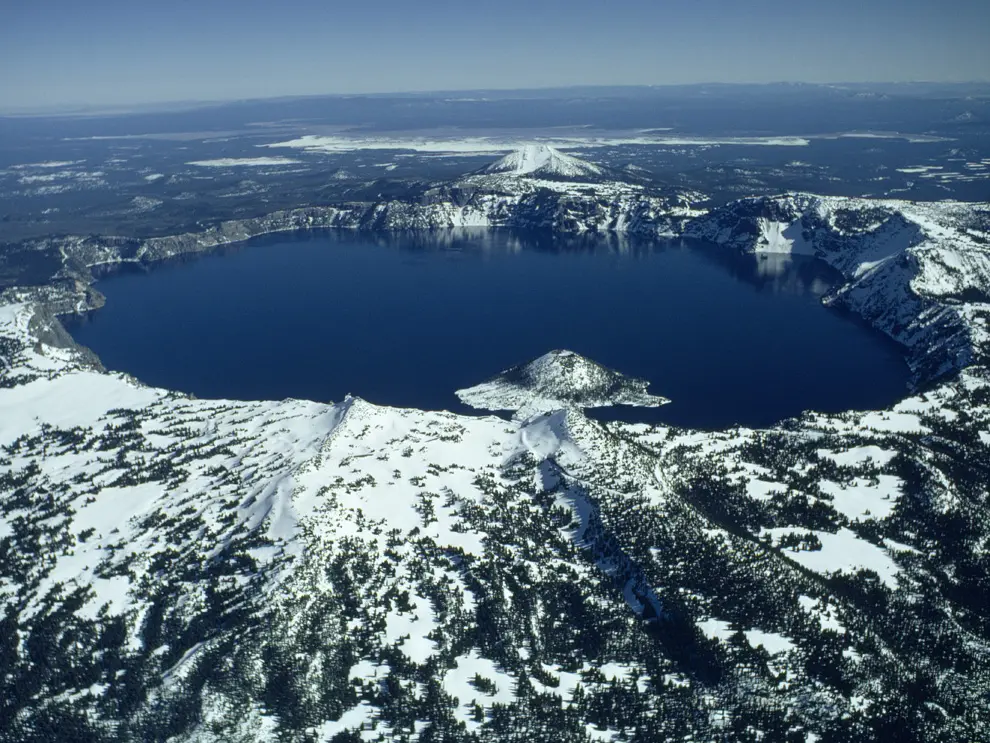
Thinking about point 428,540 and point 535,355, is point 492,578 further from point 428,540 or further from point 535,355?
point 535,355

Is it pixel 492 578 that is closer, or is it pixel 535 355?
pixel 492 578

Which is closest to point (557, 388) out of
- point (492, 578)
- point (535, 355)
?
point (535, 355)

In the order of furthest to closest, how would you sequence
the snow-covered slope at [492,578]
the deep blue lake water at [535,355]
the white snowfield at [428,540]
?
the deep blue lake water at [535,355] → the white snowfield at [428,540] → the snow-covered slope at [492,578]

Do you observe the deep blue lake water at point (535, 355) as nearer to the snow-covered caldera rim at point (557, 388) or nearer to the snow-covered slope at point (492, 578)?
the snow-covered caldera rim at point (557, 388)

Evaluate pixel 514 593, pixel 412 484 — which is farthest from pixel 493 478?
pixel 514 593

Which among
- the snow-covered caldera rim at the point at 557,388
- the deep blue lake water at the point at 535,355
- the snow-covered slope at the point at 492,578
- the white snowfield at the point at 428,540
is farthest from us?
the deep blue lake water at the point at 535,355

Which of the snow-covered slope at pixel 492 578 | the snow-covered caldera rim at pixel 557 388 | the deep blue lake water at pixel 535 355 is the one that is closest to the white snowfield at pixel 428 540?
the snow-covered slope at pixel 492 578

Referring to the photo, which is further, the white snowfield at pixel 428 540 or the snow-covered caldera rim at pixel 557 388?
the snow-covered caldera rim at pixel 557 388

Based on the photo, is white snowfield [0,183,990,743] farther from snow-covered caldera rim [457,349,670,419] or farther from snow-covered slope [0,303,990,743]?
snow-covered caldera rim [457,349,670,419]
